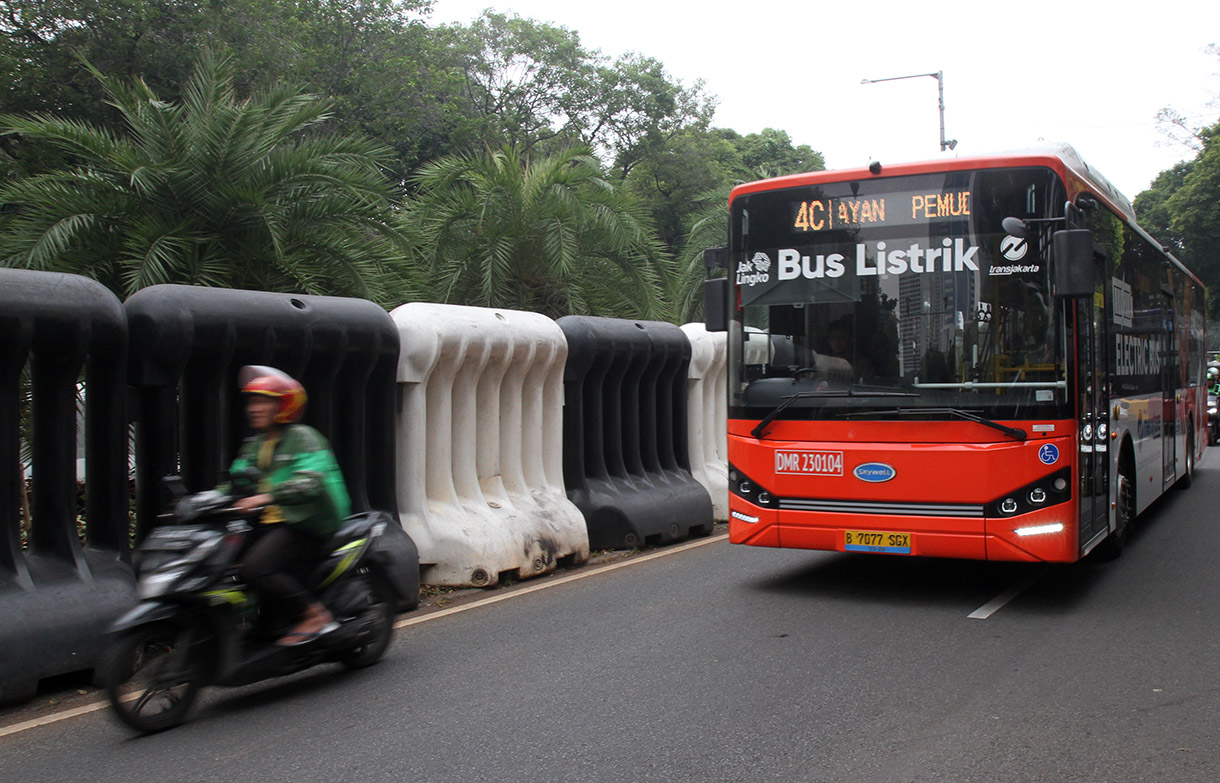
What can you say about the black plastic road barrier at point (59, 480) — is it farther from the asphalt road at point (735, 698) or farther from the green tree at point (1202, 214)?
the green tree at point (1202, 214)

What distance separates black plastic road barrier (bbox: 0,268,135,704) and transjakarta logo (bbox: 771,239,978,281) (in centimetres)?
438

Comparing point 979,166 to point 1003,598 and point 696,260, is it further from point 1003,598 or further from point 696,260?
point 696,260

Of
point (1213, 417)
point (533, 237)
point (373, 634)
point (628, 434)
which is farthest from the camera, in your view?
point (1213, 417)

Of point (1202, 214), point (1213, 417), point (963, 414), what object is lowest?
point (1213, 417)

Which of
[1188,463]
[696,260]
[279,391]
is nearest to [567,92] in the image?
[696,260]

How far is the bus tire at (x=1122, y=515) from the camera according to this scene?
9.20m

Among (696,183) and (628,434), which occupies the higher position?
(696,183)

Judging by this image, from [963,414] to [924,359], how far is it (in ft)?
1.42

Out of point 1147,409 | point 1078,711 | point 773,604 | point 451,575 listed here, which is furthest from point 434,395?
point 1147,409

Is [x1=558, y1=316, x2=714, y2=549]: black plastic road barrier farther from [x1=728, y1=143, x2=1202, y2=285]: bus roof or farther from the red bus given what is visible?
[x1=728, y1=143, x2=1202, y2=285]: bus roof

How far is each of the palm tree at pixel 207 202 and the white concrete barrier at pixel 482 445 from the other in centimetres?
363

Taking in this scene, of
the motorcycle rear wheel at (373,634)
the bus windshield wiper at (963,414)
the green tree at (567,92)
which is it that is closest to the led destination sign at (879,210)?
the bus windshield wiper at (963,414)

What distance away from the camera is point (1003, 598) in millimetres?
7855

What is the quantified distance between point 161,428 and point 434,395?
7.86 feet
